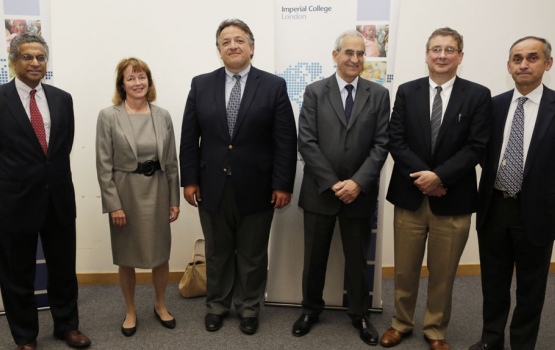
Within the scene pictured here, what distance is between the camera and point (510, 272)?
2.62m

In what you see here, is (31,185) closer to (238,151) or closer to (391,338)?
(238,151)

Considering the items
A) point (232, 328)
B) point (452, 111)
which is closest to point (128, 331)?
point (232, 328)

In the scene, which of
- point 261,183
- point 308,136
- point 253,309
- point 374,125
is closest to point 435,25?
point 374,125

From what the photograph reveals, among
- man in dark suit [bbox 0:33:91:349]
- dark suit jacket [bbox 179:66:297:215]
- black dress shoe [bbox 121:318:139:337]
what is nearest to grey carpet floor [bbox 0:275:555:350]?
black dress shoe [bbox 121:318:139:337]

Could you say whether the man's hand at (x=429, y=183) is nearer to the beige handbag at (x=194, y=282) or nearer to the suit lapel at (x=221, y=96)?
the suit lapel at (x=221, y=96)

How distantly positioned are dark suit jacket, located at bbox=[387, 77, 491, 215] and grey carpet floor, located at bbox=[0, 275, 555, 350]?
0.98 m

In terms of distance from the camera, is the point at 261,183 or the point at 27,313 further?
the point at 261,183

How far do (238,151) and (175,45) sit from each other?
137 centimetres

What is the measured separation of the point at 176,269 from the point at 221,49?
206cm

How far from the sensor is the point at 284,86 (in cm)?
287

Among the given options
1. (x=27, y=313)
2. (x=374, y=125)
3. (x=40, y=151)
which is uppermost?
(x=374, y=125)

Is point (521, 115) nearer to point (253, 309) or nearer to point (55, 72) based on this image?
point (253, 309)

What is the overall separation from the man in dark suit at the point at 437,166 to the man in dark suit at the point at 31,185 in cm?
194

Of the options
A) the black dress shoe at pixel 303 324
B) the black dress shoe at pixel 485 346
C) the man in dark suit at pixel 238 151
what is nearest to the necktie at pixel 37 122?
the man in dark suit at pixel 238 151
